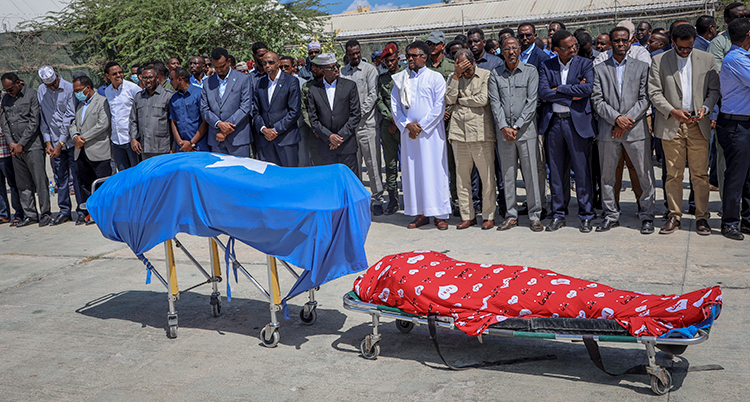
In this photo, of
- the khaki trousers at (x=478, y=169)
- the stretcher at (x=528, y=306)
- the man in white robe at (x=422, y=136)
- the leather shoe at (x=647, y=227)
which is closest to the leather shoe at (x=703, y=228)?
the leather shoe at (x=647, y=227)

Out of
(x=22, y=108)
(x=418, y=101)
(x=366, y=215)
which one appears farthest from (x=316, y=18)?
(x=366, y=215)

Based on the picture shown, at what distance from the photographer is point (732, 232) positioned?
6824mm

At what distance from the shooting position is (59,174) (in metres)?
10.1

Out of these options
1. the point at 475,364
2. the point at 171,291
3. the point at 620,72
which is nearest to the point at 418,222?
the point at 620,72

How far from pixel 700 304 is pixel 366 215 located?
228 centimetres

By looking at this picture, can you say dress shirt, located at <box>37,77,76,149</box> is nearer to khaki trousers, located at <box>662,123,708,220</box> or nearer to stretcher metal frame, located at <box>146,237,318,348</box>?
stretcher metal frame, located at <box>146,237,318,348</box>

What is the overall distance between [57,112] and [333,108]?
172 inches

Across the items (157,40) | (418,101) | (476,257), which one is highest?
(157,40)

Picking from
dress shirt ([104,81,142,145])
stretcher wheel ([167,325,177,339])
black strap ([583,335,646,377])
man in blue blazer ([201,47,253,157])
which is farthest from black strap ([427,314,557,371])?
dress shirt ([104,81,142,145])

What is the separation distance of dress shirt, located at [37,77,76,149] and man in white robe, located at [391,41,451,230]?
4966mm

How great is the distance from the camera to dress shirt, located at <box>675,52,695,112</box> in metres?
6.93

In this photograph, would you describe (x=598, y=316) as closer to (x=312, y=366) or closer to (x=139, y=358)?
(x=312, y=366)

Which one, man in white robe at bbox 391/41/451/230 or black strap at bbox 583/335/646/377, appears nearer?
black strap at bbox 583/335/646/377

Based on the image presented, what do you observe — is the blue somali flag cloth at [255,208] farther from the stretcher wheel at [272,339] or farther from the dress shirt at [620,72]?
the dress shirt at [620,72]
